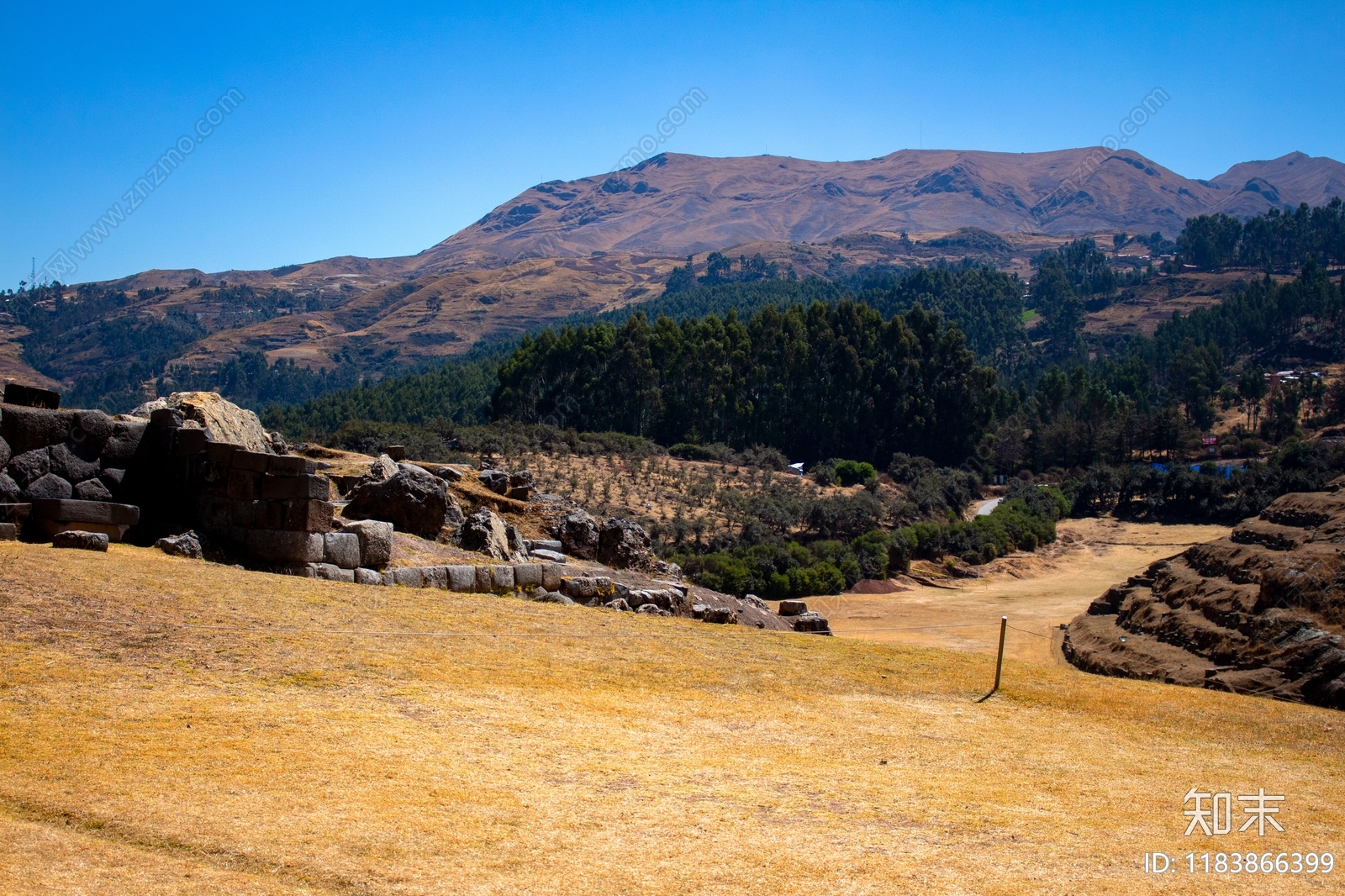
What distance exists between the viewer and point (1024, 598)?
44.3 meters

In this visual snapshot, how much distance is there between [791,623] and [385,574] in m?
8.65

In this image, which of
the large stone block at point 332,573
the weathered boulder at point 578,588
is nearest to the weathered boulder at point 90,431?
the large stone block at point 332,573

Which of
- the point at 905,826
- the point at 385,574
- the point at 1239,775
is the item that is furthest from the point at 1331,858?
the point at 385,574

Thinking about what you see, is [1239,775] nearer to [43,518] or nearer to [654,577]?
[654,577]

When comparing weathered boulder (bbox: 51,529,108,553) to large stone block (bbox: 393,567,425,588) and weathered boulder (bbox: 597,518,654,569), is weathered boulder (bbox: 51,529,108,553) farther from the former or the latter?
weathered boulder (bbox: 597,518,654,569)

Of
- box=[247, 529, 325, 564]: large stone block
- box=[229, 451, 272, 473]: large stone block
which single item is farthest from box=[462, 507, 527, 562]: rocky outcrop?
box=[229, 451, 272, 473]: large stone block

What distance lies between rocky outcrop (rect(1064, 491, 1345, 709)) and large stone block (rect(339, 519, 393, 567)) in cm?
1397

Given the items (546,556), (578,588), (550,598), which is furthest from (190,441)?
(546,556)

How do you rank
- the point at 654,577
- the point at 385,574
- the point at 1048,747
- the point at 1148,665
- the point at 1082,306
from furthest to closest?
the point at 1082,306
the point at 654,577
the point at 1148,665
the point at 385,574
the point at 1048,747

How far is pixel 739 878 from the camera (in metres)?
7.12

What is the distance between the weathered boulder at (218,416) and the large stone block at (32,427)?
1976 mm

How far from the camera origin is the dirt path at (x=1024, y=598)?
32.7 metres

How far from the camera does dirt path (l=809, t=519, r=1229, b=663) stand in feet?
107

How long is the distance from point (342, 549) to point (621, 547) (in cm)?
834
